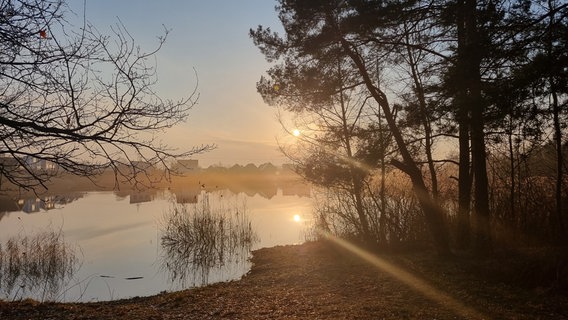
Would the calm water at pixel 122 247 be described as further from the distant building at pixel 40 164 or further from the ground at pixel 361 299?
the ground at pixel 361 299

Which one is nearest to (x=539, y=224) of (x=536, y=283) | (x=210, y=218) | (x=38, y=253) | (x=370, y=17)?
(x=536, y=283)

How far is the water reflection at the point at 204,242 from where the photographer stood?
1498cm

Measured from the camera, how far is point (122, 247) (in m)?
17.9

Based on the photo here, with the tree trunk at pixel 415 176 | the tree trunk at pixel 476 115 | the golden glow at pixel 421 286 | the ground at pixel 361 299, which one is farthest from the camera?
the tree trunk at pixel 415 176

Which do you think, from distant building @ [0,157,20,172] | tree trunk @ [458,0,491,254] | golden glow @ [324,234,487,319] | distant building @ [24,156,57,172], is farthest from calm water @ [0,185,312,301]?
tree trunk @ [458,0,491,254]

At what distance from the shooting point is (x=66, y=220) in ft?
82.5

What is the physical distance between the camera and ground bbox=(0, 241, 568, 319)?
6.29 metres

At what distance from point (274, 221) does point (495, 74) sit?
19403 millimetres

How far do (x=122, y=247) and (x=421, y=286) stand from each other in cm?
1374

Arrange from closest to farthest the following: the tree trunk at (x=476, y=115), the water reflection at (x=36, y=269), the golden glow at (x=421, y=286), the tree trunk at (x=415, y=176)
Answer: the golden glow at (x=421, y=286)
the tree trunk at (x=476, y=115)
the tree trunk at (x=415, y=176)
the water reflection at (x=36, y=269)

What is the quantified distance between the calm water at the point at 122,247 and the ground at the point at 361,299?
2.38 m

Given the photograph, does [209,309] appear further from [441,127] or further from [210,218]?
[210,218]

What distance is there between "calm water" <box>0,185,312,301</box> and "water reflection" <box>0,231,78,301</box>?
0.24 ft

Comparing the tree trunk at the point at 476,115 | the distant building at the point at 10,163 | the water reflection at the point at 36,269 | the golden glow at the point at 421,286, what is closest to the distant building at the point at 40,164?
the distant building at the point at 10,163
